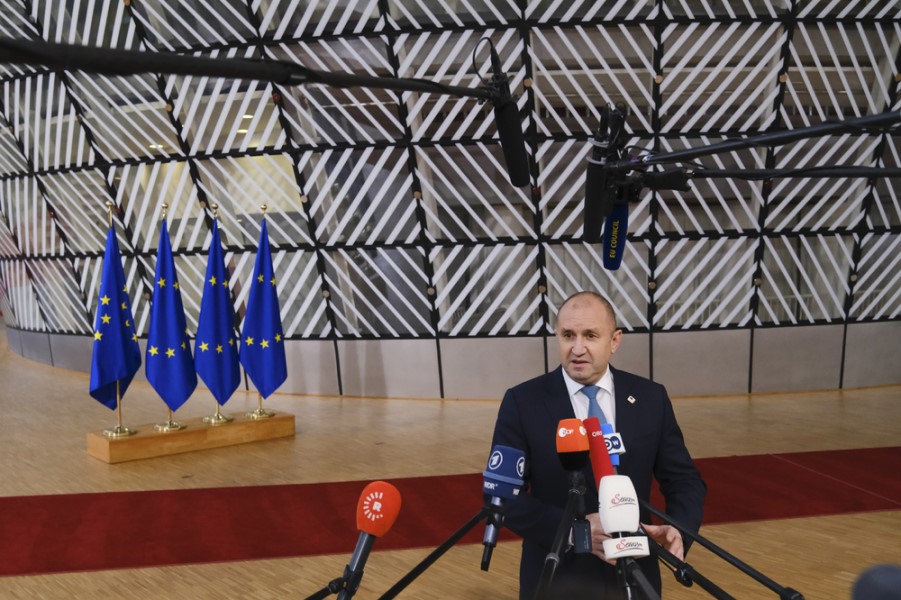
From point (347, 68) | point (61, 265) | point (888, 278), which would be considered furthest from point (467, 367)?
point (61, 265)

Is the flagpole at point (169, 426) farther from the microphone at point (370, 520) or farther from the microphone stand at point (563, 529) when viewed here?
the microphone stand at point (563, 529)

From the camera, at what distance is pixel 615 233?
3.38m

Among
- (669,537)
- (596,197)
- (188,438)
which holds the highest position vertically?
(596,197)

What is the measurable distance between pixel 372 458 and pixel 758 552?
13.4ft

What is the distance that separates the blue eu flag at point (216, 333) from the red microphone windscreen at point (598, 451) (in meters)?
7.72

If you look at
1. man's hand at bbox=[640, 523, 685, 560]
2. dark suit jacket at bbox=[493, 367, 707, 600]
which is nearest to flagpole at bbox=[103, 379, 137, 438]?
dark suit jacket at bbox=[493, 367, 707, 600]

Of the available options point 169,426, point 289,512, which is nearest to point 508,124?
point 289,512

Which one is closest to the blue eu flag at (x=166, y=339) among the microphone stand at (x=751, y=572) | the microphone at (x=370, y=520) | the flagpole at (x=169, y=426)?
the flagpole at (x=169, y=426)

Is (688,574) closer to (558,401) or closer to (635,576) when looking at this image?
(635,576)

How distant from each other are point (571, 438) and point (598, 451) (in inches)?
5.0

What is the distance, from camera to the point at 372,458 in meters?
8.48

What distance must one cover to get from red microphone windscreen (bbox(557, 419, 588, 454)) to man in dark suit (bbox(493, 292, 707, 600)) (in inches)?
40.5

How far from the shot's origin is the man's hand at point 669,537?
2.42 metres

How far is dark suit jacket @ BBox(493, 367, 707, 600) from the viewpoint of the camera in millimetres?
2920
